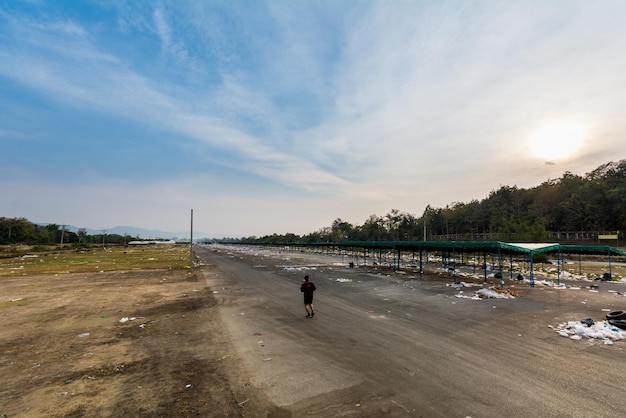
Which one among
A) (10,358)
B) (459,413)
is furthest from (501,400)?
(10,358)

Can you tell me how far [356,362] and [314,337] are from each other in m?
2.71

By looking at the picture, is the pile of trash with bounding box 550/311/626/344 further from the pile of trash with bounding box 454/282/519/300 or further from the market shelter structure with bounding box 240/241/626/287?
the market shelter structure with bounding box 240/241/626/287

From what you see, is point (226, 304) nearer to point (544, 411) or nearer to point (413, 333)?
point (413, 333)

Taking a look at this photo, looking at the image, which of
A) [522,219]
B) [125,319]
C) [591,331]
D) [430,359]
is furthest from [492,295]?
[522,219]

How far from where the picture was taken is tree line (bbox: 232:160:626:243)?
65.4m

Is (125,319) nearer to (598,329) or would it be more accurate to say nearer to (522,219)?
(598,329)

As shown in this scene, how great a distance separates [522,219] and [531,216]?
2.53 m

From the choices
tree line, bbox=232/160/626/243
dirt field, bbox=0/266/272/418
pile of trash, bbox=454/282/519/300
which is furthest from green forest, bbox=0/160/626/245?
dirt field, bbox=0/266/272/418

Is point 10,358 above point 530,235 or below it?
below

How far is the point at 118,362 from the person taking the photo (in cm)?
855

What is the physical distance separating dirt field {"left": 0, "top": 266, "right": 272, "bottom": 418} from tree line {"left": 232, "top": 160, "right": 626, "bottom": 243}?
5760 centimetres

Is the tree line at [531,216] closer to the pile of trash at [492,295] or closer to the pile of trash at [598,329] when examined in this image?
the pile of trash at [492,295]

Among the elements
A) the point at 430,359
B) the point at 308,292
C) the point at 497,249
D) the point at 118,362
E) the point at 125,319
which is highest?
the point at 497,249

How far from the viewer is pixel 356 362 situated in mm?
8328
